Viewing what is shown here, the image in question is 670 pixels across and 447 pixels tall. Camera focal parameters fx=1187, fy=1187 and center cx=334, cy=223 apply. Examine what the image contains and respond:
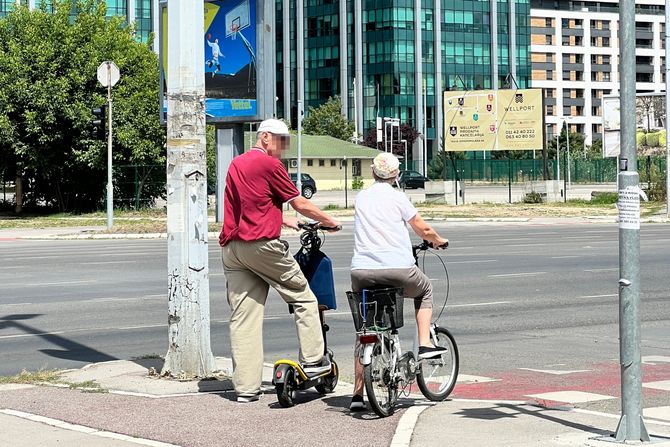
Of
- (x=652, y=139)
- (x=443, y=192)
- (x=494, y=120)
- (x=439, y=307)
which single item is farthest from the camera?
(x=652, y=139)

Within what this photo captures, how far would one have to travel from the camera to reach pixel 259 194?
852 cm

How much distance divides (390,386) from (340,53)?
384 ft

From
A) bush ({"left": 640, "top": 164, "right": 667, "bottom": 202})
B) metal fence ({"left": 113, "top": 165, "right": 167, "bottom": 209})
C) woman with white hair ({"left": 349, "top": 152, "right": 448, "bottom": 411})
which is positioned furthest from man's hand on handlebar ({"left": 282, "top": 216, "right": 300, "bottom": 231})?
bush ({"left": 640, "top": 164, "right": 667, "bottom": 202})

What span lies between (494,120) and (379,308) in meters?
51.5

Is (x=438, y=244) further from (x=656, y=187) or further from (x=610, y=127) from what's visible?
(x=656, y=187)

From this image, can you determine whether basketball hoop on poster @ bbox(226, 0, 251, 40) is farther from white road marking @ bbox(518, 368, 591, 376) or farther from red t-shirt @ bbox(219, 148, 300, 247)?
red t-shirt @ bbox(219, 148, 300, 247)

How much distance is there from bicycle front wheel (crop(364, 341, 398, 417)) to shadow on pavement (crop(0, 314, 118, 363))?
13.6 feet

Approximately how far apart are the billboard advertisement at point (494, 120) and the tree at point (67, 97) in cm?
1657

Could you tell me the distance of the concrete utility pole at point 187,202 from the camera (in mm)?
9766

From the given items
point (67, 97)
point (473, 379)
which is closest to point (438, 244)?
point (473, 379)

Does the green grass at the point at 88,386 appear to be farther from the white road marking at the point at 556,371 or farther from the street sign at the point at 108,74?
the street sign at the point at 108,74

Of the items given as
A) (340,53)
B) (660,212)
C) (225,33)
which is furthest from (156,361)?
(340,53)

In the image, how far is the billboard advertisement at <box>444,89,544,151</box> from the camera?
57688 mm

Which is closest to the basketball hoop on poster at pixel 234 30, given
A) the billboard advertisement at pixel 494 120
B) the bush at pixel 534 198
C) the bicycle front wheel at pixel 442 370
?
the bush at pixel 534 198
